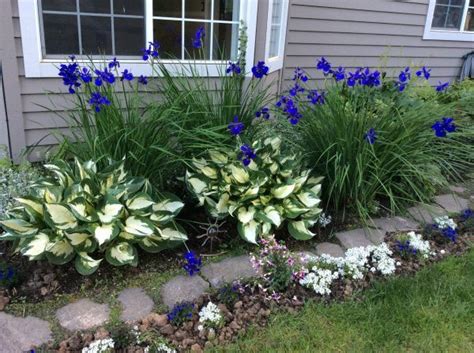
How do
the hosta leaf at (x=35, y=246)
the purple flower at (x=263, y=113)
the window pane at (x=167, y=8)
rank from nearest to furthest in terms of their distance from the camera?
the hosta leaf at (x=35, y=246) → the purple flower at (x=263, y=113) → the window pane at (x=167, y=8)

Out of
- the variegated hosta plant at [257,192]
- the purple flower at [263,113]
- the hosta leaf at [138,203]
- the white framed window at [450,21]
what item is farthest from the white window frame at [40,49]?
the white framed window at [450,21]

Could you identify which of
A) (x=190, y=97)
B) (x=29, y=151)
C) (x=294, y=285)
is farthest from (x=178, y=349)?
(x=29, y=151)

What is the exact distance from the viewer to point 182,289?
6.73 ft

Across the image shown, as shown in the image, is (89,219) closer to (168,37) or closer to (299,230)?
(299,230)

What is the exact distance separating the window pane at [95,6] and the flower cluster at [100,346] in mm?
2256

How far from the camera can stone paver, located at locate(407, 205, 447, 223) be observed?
9.55 ft

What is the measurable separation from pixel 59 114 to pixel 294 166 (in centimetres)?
174

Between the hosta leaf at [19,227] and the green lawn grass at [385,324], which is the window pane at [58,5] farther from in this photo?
the green lawn grass at [385,324]

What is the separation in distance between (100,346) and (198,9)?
8.84ft

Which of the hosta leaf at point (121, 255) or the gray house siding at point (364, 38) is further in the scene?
the gray house siding at point (364, 38)

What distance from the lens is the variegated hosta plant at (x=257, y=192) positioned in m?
2.36

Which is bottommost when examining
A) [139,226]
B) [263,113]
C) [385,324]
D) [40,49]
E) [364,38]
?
[385,324]

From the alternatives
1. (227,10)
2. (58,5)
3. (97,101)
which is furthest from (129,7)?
(97,101)

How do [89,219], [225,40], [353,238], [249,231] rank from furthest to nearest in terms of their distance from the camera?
[225,40], [353,238], [249,231], [89,219]
